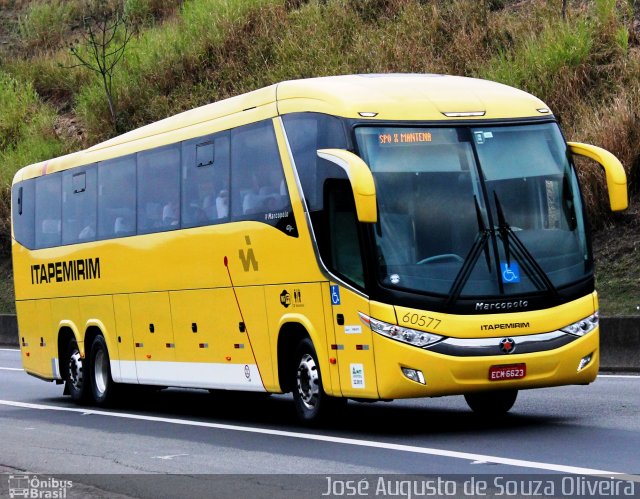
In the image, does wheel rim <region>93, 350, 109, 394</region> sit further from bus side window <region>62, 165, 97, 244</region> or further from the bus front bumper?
the bus front bumper

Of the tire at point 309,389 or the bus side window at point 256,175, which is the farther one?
the bus side window at point 256,175

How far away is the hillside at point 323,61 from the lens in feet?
90.5

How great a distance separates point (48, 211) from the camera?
71.8ft

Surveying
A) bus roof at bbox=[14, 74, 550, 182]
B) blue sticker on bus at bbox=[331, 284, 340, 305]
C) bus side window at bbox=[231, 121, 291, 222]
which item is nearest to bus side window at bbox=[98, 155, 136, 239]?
bus side window at bbox=[231, 121, 291, 222]

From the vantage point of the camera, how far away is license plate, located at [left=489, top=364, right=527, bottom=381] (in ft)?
42.9

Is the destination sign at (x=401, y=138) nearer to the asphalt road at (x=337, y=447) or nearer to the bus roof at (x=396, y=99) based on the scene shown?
the bus roof at (x=396, y=99)

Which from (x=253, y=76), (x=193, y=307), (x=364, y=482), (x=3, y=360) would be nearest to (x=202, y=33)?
(x=253, y=76)

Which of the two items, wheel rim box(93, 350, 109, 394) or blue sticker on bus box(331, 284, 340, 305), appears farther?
wheel rim box(93, 350, 109, 394)

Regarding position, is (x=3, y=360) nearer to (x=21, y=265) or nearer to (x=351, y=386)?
(x=21, y=265)

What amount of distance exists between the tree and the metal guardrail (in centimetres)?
2560

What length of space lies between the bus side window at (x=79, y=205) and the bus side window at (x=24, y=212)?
4.74ft
